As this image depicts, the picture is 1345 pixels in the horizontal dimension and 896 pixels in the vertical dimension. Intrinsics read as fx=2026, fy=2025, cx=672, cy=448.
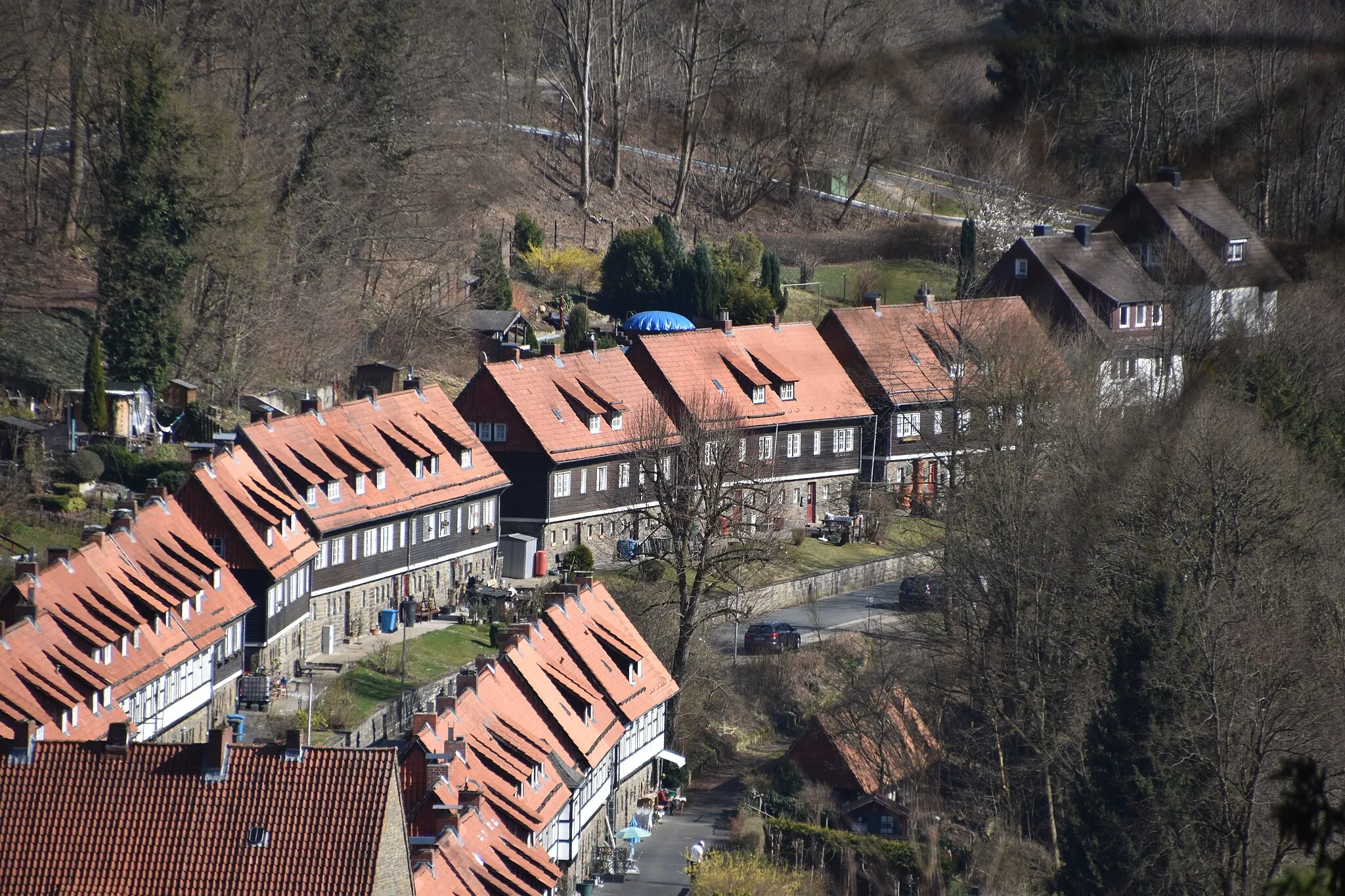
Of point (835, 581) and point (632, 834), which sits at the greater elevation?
point (835, 581)

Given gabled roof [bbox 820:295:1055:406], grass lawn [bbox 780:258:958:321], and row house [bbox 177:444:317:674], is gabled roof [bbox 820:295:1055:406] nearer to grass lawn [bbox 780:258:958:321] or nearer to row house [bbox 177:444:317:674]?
grass lawn [bbox 780:258:958:321]

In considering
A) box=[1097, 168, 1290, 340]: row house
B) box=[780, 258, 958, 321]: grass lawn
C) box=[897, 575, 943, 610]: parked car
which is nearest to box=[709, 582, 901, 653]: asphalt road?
box=[897, 575, 943, 610]: parked car

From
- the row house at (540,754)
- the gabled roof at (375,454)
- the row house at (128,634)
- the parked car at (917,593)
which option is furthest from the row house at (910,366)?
the row house at (128,634)

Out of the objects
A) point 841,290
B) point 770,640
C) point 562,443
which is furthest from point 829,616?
point 841,290

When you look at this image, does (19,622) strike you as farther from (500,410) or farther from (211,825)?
(500,410)

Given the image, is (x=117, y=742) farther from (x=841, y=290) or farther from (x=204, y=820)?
(x=841, y=290)
